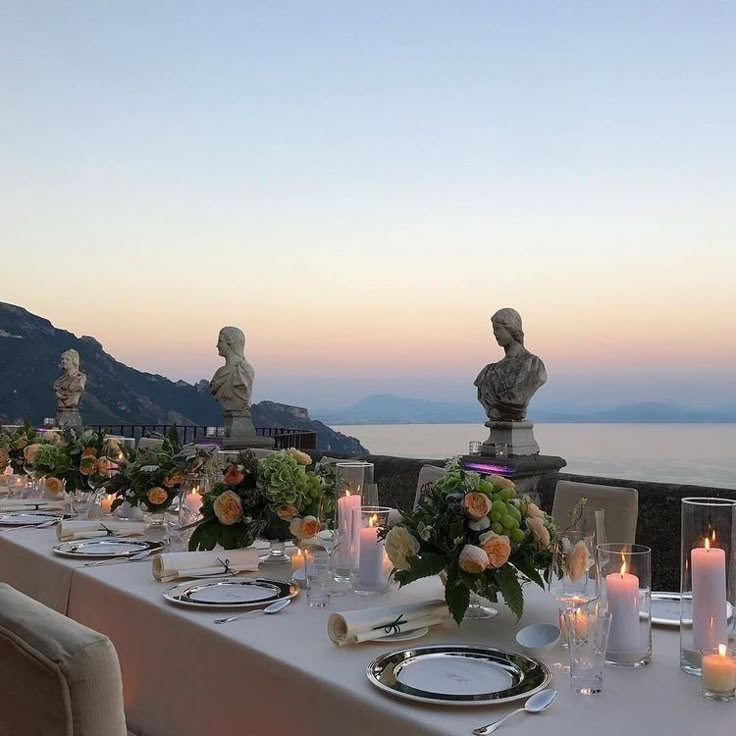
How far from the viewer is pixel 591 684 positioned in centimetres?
122

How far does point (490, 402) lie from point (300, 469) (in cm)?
329

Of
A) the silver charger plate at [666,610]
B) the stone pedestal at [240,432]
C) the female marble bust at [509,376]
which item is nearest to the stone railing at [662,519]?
the female marble bust at [509,376]

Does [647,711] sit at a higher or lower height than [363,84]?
lower

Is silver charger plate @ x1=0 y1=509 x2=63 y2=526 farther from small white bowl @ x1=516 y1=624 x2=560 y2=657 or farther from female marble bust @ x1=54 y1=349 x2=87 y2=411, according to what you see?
female marble bust @ x1=54 y1=349 x2=87 y2=411

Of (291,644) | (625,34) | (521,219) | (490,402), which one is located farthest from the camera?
(521,219)

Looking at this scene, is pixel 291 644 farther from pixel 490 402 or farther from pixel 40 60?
pixel 40 60

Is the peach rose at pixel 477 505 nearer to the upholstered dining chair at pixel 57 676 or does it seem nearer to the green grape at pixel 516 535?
the green grape at pixel 516 535

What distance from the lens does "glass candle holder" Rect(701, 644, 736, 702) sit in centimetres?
119

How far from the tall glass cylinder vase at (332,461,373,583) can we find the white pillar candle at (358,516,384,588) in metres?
0.08

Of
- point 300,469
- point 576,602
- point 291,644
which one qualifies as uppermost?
point 300,469

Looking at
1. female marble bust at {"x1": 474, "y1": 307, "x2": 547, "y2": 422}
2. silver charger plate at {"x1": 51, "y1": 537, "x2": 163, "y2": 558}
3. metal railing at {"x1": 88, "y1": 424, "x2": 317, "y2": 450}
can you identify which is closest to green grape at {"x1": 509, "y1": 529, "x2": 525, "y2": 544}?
silver charger plate at {"x1": 51, "y1": 537, "x2": 163, "y2": 558}

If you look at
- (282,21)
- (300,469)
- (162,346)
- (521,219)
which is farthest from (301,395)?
(300,469)

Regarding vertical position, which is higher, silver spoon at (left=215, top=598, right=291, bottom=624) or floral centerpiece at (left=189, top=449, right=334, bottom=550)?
floral centerpiece at (left=189, top=449, right=334, bottom=550)

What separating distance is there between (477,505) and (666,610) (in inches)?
24.2
